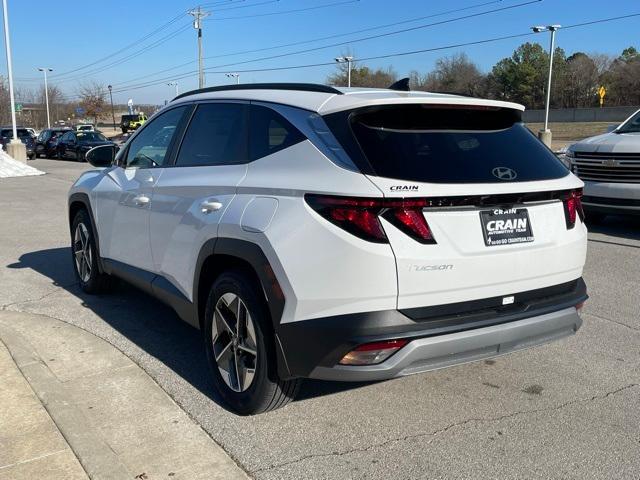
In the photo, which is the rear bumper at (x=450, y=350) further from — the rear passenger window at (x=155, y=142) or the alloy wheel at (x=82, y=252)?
the alloy wheel at (x=82, y=252)

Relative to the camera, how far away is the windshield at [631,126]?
9734 millimetres

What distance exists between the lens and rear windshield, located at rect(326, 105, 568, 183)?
3.05 meters

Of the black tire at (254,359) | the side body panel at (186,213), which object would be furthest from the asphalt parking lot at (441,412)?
the side body panel at (186,213)

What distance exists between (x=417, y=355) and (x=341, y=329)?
381mm

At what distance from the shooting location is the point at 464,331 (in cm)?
308

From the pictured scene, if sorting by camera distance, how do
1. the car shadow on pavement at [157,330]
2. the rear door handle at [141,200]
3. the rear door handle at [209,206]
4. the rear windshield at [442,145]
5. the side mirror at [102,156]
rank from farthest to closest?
the side mirror at [102,156] < the rear door handle at [141,200] < the car shadow on pavement at [157,330] < the rear door handle at [209,206] < the rear windshield at [442,145]

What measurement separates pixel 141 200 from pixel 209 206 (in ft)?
3.73

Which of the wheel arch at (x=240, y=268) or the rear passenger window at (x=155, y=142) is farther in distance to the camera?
the rear passenger window at (x=155, y=142)

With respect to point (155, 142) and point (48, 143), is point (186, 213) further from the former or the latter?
point (48, 143)

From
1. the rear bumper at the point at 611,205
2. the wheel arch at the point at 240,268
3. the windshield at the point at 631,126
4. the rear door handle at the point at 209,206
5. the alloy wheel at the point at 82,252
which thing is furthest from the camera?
the windshield at the point at 631,126

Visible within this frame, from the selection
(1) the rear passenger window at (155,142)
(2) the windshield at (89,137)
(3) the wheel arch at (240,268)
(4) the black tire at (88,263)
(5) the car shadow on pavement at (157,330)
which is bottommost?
(5) the car shadow on pavement at (157,330)

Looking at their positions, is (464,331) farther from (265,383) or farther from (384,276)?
(265,383)

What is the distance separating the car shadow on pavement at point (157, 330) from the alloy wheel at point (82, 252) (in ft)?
0.74

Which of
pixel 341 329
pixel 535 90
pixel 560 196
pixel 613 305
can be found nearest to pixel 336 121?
pixel 341 329
